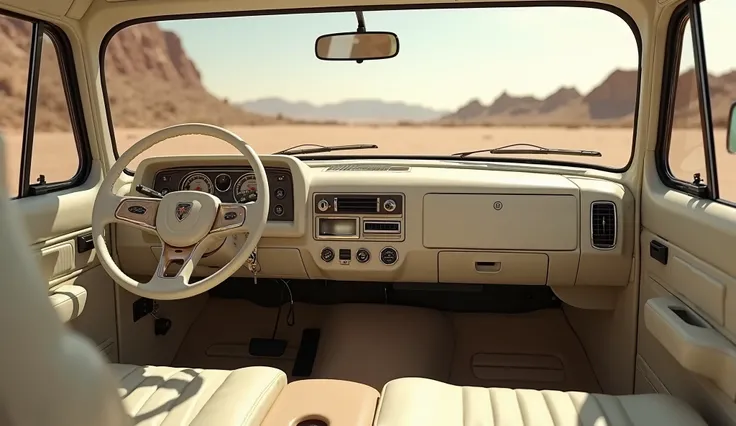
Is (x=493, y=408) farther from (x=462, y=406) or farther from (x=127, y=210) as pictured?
(x=127, y=210)

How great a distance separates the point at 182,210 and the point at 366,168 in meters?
0.98

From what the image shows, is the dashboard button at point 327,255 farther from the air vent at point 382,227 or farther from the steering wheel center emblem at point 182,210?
the steering wheel center emblem at point 182,210

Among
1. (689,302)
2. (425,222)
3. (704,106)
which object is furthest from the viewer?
(425,222)

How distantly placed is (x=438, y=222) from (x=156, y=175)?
4.30 feet

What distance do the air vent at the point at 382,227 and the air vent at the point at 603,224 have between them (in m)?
0.82

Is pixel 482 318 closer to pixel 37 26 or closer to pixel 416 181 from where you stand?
pixel 416 181

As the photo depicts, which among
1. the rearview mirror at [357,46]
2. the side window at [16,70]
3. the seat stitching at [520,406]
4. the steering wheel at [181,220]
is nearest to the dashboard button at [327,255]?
the steering wheel at [181,220]

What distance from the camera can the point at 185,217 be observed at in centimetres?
254

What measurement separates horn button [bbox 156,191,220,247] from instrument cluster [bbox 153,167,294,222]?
37 cm

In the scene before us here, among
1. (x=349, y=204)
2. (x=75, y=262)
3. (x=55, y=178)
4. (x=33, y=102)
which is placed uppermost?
(x=33, y=102)

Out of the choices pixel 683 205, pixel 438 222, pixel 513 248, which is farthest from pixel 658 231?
pixel 438 222

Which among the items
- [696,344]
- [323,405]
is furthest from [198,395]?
[696,344]

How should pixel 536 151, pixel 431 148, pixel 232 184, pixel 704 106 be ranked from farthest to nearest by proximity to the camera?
1. pixel 431 148
2. pixel 536 151
3. pixel 232 184
4. pixel 704 106

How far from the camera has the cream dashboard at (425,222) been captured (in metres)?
2.83
